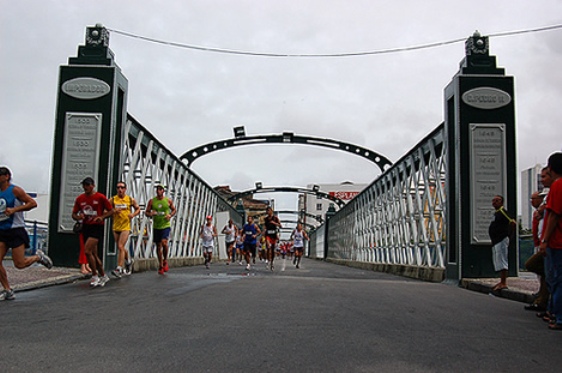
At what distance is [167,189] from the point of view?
22.1 m

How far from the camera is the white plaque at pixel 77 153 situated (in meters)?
13.5

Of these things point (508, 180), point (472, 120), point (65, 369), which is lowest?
point (65, 369)

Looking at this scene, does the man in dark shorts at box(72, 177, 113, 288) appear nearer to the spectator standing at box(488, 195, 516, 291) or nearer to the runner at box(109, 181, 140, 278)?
the runner at box(109, 181, 140, 278)

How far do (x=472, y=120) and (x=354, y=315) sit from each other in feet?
25.3

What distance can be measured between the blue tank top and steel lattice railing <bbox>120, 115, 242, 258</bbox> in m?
6.03

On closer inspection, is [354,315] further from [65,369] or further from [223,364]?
[65,369]

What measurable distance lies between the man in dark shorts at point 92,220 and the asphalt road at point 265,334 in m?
1.41

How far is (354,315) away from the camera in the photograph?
6922mm

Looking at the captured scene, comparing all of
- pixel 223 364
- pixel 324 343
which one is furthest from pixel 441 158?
pixel 223 364

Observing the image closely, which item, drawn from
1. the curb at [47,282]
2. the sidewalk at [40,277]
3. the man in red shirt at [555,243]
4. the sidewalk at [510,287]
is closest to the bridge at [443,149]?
the sidewalk at [510,287]

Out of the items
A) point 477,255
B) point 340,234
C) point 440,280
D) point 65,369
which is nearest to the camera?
point 65,369

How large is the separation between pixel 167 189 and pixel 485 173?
11.9m

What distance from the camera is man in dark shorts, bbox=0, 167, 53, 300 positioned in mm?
8156

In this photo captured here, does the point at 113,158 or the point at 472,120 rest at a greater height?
the point at 472,120
